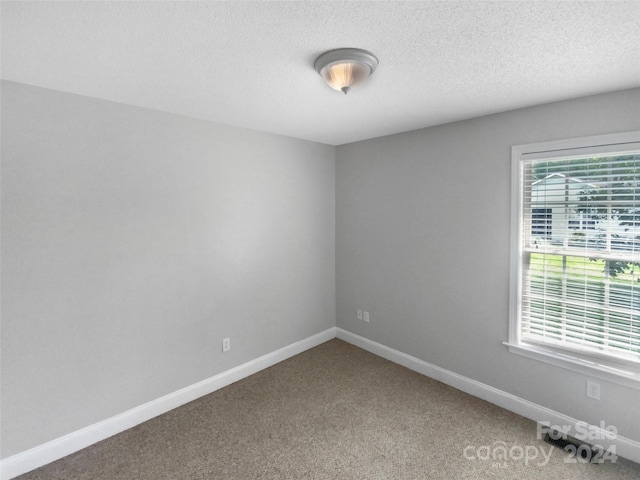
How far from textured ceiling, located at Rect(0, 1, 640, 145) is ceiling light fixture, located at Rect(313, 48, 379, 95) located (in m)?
0.05

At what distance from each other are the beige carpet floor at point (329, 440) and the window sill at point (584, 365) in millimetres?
505

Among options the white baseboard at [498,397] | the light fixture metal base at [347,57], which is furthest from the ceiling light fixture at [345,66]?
the white baseboard at [498,397]

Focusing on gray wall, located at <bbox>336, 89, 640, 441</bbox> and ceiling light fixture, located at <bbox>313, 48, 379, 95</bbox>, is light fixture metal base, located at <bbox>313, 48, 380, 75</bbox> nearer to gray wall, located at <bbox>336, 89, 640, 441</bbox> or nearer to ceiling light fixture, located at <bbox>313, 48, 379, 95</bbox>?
Result: ceiling light fixture, located at <bbox>313, 48, 379, 95</bbox>

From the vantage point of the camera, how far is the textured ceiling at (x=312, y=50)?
1.29m

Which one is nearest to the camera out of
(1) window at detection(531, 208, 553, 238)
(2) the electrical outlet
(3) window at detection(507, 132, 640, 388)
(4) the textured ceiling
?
(4) the textured ceiling

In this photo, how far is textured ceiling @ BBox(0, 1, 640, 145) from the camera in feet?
4.22

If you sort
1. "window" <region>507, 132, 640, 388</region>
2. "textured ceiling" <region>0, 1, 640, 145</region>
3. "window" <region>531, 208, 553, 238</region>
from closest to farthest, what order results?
"textured ceiling" <region>0, 1, 640, 145</region>, "window" <region>507, 132, 640, 388</region>, "window" <region>531, 208, 553, 238</region>

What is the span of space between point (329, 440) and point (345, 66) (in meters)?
2.41

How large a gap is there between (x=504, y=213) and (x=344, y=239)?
181 cm

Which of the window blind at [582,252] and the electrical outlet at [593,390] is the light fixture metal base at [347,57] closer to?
the window blind at [582,252]

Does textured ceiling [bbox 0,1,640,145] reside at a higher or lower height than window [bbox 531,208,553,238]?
higher

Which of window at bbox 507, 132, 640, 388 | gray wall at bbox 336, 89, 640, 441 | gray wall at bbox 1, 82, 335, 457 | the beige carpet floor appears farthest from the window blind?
gray wall at bbox 1, 82, 335, 457

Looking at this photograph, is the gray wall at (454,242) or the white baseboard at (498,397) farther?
the gray wall at (454,242)

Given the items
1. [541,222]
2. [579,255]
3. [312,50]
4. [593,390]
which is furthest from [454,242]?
[312,50]
